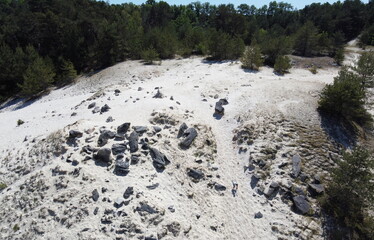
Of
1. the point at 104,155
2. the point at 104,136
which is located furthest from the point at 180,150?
the point at 104,136

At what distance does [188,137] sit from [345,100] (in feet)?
42.0

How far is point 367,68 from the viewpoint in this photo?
74.5 ft

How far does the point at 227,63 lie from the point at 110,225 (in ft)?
101

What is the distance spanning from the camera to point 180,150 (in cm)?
1675

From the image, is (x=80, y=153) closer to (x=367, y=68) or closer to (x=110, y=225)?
(x=110, y=225)

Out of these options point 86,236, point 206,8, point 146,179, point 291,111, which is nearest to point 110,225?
point 86,236

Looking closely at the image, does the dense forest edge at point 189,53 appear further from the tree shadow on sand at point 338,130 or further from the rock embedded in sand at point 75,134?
the rock embedded in sand at point 75,134

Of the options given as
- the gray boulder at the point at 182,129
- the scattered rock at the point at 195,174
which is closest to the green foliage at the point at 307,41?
the gray boulder at the point at 182,129

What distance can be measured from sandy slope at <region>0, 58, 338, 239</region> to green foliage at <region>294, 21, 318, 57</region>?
47.7 feet

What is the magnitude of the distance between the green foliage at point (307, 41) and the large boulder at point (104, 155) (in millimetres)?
44206

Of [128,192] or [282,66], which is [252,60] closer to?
[282,66]

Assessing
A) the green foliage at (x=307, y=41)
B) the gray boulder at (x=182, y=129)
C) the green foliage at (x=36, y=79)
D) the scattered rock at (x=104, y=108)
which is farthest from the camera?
the green foliage at (x=307, y=41)

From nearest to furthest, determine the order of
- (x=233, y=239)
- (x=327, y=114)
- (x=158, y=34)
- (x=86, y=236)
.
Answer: (x=86, y=236)
(x=233, y=239)
(x=327, y=114)
(x=158, y=34)

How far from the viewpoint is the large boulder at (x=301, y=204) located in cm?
1287
